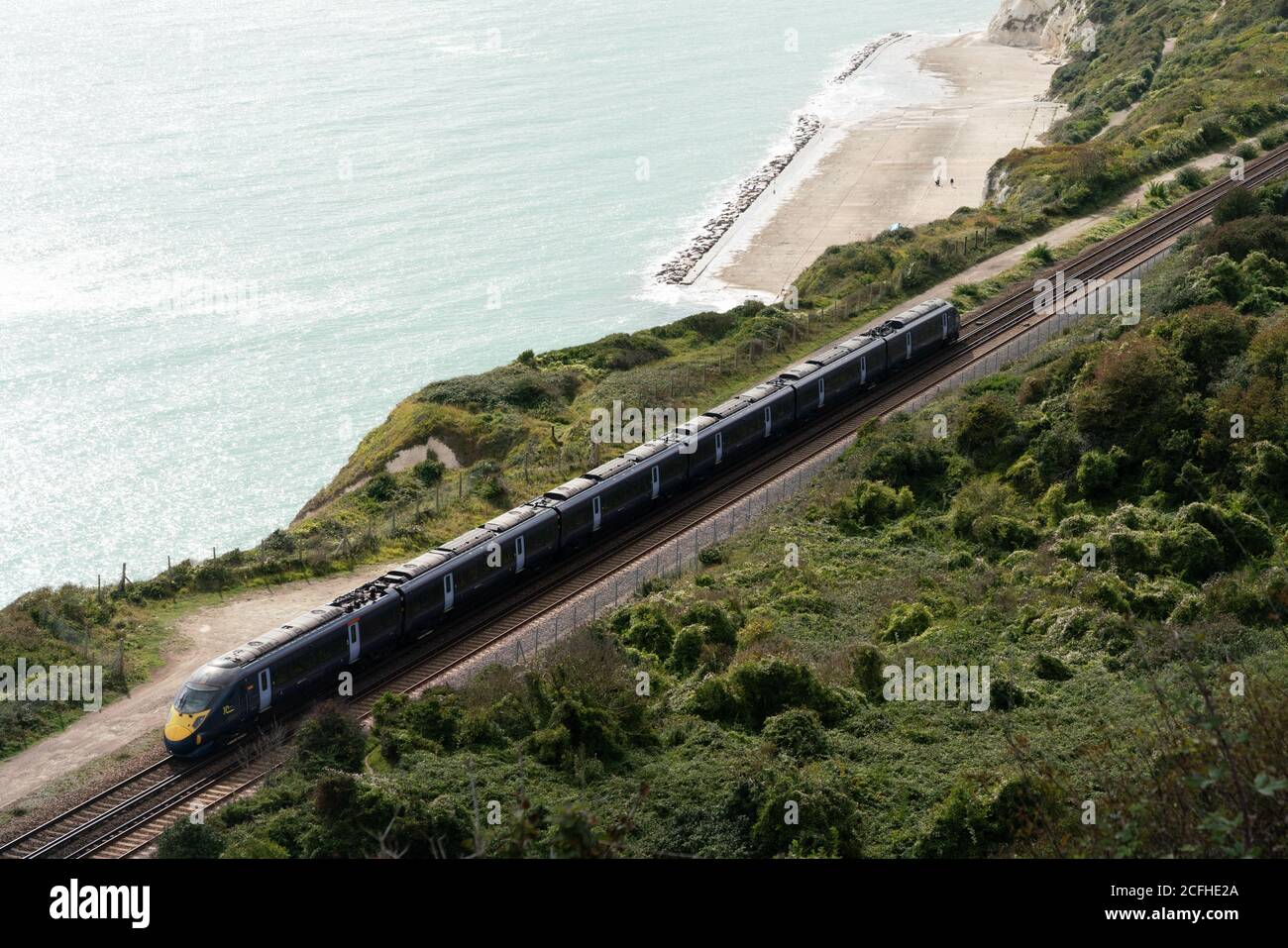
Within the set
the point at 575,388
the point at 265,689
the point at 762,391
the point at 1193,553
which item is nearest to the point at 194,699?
the point at 265,689

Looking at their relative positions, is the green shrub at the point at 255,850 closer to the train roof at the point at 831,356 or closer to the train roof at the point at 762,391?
the train roof at the point at 762,391

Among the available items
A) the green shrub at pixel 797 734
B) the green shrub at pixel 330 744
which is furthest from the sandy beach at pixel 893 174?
the green shrub at pixel 330 744

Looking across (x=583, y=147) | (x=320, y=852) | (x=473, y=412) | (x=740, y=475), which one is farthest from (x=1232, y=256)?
(x=583, y=147)

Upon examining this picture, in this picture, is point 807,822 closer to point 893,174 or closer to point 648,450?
point 648,450

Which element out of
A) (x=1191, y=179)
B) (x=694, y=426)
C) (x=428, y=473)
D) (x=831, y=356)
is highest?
(x=1191, y=179)

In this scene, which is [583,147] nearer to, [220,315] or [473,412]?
[220,315]
